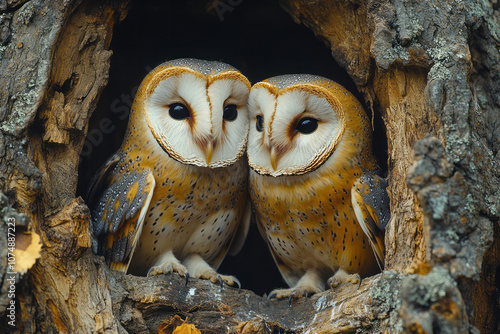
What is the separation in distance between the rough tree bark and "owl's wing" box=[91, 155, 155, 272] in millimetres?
191

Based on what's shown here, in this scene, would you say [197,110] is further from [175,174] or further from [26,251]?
[26,251]

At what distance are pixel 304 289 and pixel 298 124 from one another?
33.5 inches

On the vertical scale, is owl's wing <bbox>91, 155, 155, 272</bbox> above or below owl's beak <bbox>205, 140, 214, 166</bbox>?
below

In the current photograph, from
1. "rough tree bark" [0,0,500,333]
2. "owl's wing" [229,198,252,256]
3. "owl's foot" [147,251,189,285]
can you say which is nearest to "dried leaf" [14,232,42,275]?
"rough tree bark" [0,0,500,333]

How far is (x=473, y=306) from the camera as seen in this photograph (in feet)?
7.03

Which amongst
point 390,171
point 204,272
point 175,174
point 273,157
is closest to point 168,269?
point 204,272

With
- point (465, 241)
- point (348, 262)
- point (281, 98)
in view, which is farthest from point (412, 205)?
point (281, 98)

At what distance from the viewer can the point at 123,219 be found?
8.52ft

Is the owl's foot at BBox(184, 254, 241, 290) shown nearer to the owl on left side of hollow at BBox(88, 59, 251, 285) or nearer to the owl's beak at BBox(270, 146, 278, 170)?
the owl on left side of hollow at BBox(88, 59, 251, 285)

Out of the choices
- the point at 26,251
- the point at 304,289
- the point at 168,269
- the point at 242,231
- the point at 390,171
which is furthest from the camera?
the point at 242,231

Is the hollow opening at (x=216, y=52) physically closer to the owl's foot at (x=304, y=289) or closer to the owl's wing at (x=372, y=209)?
the owl's wing at (x=372, y=209)

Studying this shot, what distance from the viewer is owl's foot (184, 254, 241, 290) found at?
2728 mm

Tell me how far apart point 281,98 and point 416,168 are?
948 millimetres

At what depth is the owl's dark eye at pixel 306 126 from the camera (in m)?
2.62
